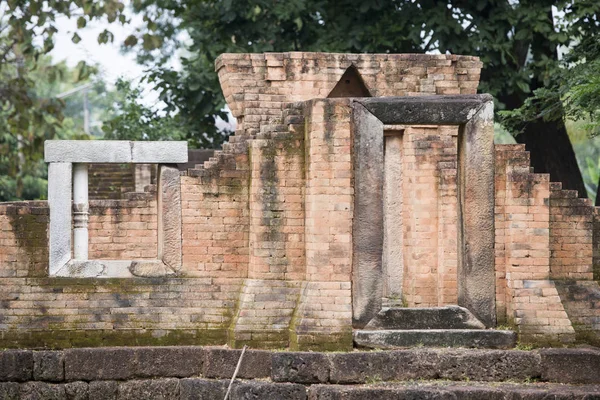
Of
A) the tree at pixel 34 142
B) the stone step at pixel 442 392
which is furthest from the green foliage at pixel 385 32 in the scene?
the stone step at pixel 442 392

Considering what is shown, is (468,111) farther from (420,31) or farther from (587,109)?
(420,31)

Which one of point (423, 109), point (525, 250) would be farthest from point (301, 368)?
point (423, 109)

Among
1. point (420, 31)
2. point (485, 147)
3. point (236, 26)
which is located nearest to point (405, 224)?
point (485, 147)

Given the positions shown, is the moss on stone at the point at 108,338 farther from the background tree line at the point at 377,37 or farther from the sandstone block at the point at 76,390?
the background tree line at the point at 377,37

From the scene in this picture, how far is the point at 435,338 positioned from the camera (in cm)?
1177

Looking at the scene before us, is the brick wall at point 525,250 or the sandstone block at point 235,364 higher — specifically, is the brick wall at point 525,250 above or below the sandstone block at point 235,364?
above

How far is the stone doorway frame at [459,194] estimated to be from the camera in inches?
465

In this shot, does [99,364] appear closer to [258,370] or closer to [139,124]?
[258,370]

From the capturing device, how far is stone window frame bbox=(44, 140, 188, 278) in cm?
1184

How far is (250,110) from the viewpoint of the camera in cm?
1301

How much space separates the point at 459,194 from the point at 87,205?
395 cm

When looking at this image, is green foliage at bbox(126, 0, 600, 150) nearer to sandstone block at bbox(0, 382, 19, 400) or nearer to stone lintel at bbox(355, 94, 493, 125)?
stone lintel at bbox(355, 94, 493, 125)

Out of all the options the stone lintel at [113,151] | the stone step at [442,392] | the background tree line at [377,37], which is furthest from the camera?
the background tree line at [377,37]

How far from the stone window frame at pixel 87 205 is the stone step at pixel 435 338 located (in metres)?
2.16
